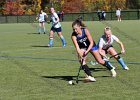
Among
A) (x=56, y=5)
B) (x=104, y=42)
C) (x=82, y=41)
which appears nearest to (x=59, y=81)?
(x=82, y=41)

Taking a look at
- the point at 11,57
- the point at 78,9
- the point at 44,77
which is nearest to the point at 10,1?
the point at 78,9

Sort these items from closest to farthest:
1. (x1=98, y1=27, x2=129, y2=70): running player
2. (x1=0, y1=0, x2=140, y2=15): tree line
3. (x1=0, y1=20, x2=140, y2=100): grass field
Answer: (x1=0, y1=20, x2=140, y2=100): grass field < (x1=98, y1=27, x2=129, y2=70): running player < (x1=0, y1=0, x2=140, y2=15): tree line

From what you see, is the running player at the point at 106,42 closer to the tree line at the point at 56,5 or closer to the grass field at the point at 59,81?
the grass field at the point at 59,81

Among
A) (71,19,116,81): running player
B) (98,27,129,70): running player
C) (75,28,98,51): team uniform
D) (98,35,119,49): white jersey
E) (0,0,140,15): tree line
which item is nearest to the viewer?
(71,19,116,81): running player

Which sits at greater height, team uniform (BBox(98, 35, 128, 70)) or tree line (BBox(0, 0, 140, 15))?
team uniform (BBox(98, 35, 128, 70))

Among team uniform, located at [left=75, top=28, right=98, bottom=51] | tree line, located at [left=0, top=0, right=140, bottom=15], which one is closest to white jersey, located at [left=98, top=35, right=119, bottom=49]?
team uniform, located at [left=75, top=28, right=98, bottom=51]

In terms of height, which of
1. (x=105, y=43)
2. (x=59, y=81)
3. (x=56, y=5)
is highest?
(x=105, y=43)

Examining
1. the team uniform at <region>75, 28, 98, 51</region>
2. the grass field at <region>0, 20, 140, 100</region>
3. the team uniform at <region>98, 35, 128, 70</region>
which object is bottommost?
the grass field at <region>0, 20, 140, 100</region>

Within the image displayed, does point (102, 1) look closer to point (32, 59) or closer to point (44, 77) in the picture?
point (32, 59)

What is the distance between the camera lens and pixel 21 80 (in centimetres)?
1209

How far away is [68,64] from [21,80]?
3.67 meters

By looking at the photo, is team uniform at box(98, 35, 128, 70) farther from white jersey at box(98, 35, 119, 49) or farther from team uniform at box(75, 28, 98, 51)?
team uniform at box(75, 28, 98, 51)

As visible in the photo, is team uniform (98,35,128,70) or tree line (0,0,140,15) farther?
tree line (0,0,140,15)

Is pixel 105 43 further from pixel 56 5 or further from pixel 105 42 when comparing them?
pixel 56 5
